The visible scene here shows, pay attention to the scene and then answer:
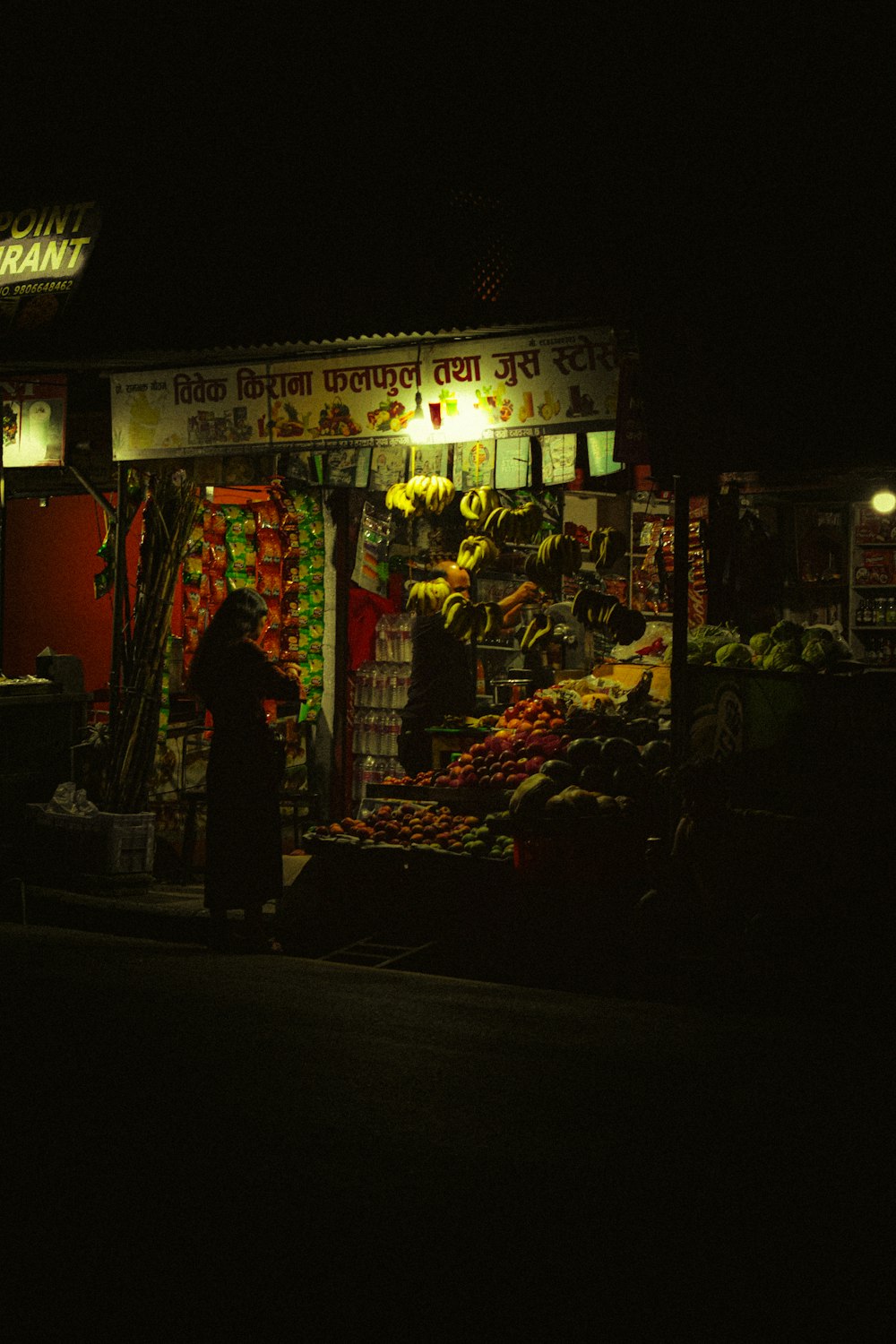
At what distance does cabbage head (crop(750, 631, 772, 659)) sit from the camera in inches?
407

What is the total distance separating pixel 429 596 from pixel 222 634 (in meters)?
2.78

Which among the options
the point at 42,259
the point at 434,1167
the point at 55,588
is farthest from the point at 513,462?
the point at 55,588

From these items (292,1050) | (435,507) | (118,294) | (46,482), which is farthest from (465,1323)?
(118,294)

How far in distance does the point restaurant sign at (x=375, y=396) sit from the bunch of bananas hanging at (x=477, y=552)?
4.92 ft

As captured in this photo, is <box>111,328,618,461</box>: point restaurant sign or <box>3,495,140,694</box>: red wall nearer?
<box>111,328,618,461</box>: point restaurant sign

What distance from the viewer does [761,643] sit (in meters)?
10.4

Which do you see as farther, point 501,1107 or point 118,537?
point 118,537

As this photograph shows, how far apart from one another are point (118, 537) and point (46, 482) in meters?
4.97

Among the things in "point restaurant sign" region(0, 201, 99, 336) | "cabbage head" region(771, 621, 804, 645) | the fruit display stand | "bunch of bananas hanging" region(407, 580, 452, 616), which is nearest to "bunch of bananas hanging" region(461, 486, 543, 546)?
"bunch of bananas hanging" region(407, 580, 452, 616)

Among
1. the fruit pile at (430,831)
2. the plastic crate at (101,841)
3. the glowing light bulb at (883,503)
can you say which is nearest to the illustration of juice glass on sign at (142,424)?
the plastic crate at (101,841)

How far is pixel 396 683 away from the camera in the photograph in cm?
1330

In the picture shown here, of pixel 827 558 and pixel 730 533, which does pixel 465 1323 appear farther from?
pixel 827 558

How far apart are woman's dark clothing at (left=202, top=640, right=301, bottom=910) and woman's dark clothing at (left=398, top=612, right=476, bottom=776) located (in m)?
3.03

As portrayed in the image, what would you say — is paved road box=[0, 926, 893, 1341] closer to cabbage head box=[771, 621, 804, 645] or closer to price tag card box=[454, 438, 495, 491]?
cabbage head box=[771, 621, 804, 645]
